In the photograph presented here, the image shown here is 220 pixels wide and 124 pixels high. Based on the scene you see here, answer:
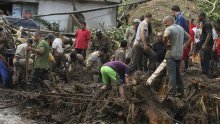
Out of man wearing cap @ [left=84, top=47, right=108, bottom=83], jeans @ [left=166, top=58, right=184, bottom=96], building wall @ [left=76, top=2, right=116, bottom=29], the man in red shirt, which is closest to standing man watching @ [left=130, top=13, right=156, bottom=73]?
man wearing cap @ [left=84, top=47, right=108, bottom=83]

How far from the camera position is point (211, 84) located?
1130 centimetres

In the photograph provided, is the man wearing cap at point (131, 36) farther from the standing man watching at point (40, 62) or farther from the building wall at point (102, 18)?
the building wall at point (102, 18)

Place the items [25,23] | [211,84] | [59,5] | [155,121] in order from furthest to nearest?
[59,5], [25,23], [211,84], [155,121]

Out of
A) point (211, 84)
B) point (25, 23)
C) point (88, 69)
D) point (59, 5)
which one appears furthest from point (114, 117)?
point (59, 5)

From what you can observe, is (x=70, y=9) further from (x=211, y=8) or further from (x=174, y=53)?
(x=174, y=53)

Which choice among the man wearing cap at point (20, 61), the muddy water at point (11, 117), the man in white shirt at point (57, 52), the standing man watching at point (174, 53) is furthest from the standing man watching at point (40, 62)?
the standing man watching at point (174, 53)

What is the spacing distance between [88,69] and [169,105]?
583 centimetres

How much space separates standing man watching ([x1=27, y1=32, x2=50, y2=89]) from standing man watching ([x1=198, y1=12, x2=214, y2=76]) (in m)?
4.35

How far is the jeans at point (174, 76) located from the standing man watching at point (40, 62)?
4295 mm

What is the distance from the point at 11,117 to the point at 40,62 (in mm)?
2381

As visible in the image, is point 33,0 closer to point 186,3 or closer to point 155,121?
point 186,3

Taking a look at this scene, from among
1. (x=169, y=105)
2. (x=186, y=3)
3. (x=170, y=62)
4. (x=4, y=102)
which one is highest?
(x=186, y=3)

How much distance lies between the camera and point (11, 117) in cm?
1162

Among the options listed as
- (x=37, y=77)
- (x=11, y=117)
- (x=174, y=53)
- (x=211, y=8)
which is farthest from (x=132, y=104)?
(x=211, y=8)
